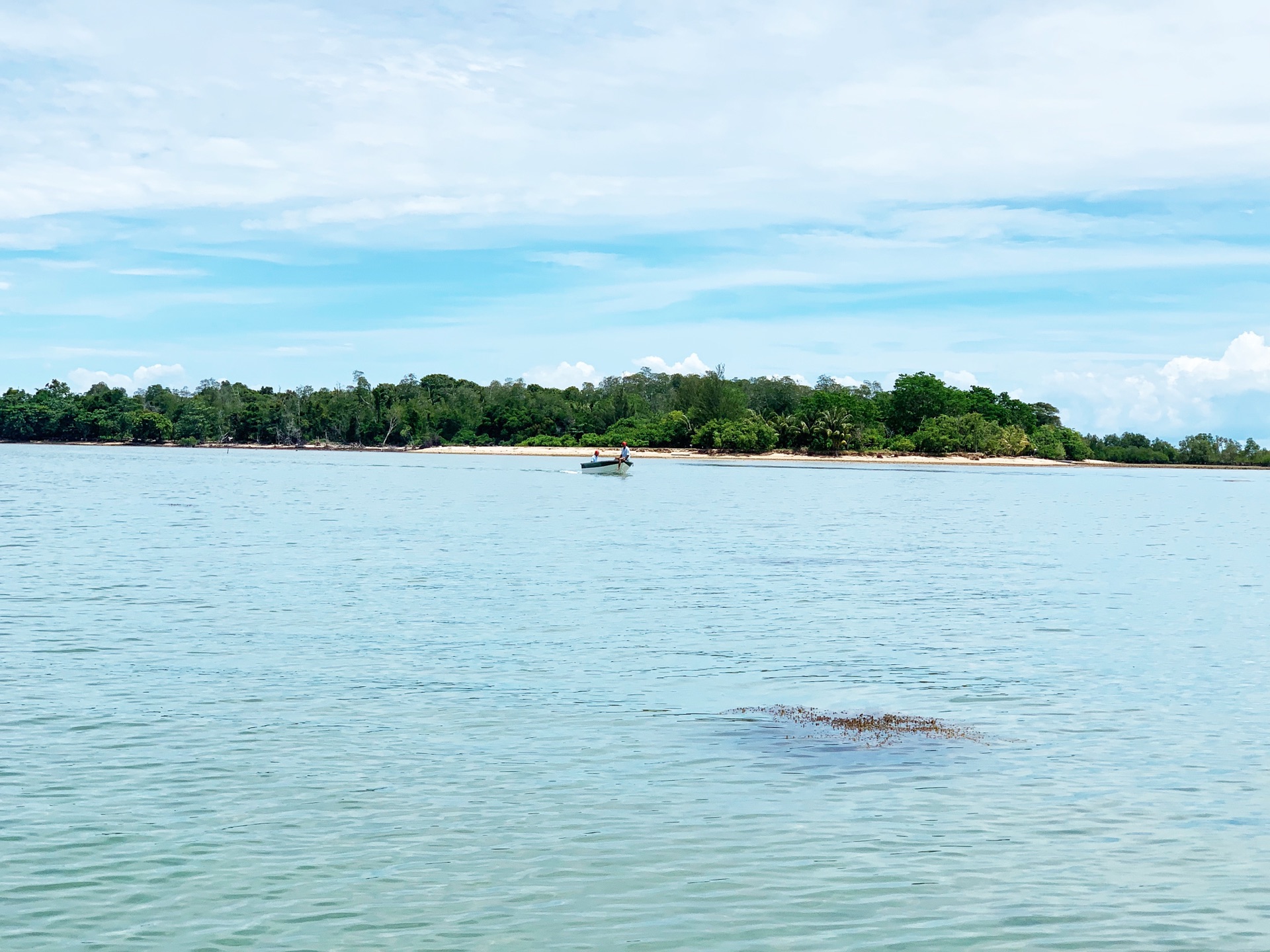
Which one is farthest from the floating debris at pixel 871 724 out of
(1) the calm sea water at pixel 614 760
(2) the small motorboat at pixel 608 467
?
(2) the small motorboat at pixel 608 467

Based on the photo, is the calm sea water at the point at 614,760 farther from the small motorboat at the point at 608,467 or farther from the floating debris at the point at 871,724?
the small motorboat at the point at 608,467

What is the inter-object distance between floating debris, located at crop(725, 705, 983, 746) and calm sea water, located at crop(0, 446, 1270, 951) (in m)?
0.56

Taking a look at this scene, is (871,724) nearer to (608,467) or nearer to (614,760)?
(614,760)

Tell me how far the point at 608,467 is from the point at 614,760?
13600 centimetres

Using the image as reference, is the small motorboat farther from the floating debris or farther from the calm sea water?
the floating debris

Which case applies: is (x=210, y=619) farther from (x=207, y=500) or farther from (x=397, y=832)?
(x=207, y=500)

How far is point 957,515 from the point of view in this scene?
9069 centimetres

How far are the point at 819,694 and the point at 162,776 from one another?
40.5 ft

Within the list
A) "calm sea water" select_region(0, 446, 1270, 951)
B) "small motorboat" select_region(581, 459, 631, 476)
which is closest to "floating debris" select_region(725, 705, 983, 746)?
"calm sea water" select_region(0, 446, 1270, 951)

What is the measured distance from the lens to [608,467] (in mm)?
154375

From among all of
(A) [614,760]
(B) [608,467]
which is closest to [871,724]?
(A) [614,760]

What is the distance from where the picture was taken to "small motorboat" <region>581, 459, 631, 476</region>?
152000 mm

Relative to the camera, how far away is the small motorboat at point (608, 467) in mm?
152000

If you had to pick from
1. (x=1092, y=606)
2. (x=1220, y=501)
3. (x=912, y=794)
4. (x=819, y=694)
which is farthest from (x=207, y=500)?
(x=1220, y=501)
